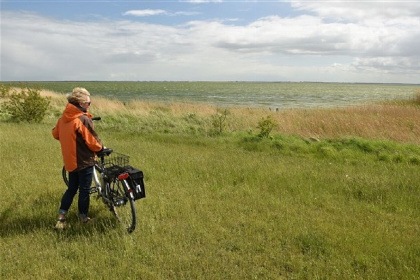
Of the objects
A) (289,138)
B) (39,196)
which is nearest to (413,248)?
(39,196)

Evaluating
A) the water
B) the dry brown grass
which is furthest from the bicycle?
the water

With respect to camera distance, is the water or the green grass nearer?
the green grass

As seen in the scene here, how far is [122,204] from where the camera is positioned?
177 inches

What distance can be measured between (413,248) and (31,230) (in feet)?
17.2

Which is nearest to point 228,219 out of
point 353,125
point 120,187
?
point 120,187

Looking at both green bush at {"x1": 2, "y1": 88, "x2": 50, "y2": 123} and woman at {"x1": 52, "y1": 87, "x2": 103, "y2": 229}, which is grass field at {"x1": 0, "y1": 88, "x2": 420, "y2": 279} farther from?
green bush at {"x1": 2, "y1": 88, "x2": 50, "y2": 123}

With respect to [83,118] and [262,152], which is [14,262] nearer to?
[83,118]

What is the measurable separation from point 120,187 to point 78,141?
0.90 m

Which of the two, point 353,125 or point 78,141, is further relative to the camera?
point 353,125

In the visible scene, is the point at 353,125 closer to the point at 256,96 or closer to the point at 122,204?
the point at 122,204

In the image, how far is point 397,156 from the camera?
9227mm

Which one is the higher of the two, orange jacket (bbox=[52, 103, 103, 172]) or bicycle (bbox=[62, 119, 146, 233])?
orange jacket (bbox=[52, 103, 103, 172])

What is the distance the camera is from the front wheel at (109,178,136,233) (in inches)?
169

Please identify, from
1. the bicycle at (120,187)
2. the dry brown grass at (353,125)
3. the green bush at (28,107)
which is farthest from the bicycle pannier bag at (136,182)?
the green bush at (28,107)
